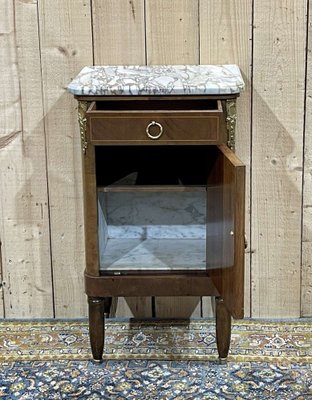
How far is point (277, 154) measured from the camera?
2398mm

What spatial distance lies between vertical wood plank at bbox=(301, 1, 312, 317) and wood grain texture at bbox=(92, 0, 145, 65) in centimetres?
51

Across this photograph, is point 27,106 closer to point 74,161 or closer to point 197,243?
point 74,161

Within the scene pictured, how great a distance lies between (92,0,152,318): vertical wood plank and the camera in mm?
2305

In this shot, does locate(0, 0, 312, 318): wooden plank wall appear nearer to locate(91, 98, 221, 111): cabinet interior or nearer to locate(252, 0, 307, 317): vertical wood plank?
locate(252, 0, 307, 317): vertical wood plank

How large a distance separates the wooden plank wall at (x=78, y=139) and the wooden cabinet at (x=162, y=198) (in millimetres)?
163

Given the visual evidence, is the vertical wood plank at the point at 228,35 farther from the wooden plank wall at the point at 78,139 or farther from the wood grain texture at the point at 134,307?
the wood grain texture at the point at 134,307

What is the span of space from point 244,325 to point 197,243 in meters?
0.34

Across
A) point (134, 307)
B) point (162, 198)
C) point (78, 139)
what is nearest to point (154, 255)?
point (162, 198)

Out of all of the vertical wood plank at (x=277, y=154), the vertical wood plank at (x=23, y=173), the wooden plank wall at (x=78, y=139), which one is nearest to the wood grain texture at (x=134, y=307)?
the wooden plank wall at (x=78, y=139)

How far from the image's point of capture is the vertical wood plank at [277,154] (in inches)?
90.8

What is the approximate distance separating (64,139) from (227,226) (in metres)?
0.73

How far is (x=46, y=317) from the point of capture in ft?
8.41

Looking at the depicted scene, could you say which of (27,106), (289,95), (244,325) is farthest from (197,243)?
(27,106)

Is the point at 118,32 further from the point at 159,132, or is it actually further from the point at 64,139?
the point at 159,132
